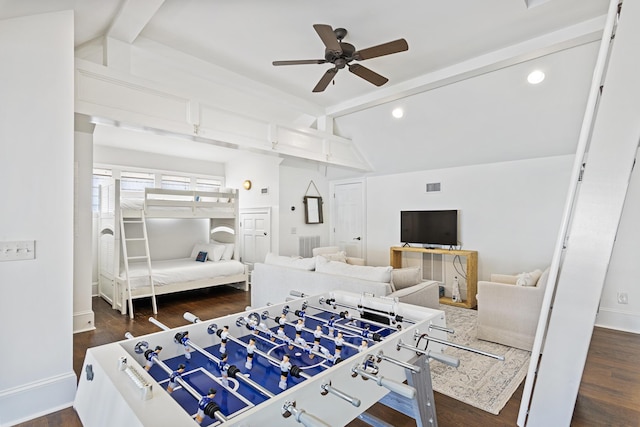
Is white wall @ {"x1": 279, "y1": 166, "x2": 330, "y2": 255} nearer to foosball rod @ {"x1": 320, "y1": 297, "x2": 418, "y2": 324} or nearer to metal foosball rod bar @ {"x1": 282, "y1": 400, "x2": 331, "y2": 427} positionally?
foosball rod @ {"x1": 320, "y1": 297, "x2": 418, "y2": 324}

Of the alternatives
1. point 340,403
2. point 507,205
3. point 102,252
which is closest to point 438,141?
point 507,205

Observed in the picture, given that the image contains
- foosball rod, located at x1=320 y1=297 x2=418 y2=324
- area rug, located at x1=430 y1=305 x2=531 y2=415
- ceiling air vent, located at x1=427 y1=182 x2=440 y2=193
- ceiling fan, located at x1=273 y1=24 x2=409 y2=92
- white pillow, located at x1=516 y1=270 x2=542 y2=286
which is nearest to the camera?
foosball rod, located at x1=320 y1=297 x2=418 y2=324

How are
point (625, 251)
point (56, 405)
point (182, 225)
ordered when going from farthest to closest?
point (182, 225)
point (625, 251)
point (56, 405)

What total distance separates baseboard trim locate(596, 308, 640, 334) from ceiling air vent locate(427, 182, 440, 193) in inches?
106

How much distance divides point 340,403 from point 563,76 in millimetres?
4130

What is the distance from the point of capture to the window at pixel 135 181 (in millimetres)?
6246

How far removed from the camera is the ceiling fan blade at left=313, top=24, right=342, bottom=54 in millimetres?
2502

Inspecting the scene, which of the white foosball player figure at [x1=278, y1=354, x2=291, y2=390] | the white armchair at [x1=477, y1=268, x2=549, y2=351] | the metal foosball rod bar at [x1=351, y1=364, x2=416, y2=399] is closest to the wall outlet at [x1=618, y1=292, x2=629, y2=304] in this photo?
the white armchair at [x1=477, y1=268, x2=549, y2=351]

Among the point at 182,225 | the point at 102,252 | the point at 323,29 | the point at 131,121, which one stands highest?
the point at 323,29

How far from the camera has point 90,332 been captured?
12.0ft

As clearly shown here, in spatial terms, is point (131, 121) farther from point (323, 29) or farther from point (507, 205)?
point (507, 205)

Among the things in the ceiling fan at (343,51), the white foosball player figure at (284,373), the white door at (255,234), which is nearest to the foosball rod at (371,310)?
the white foosball player figure at (284,373)

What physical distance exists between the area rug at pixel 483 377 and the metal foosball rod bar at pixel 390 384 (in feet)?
5.45

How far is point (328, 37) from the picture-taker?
262cm
